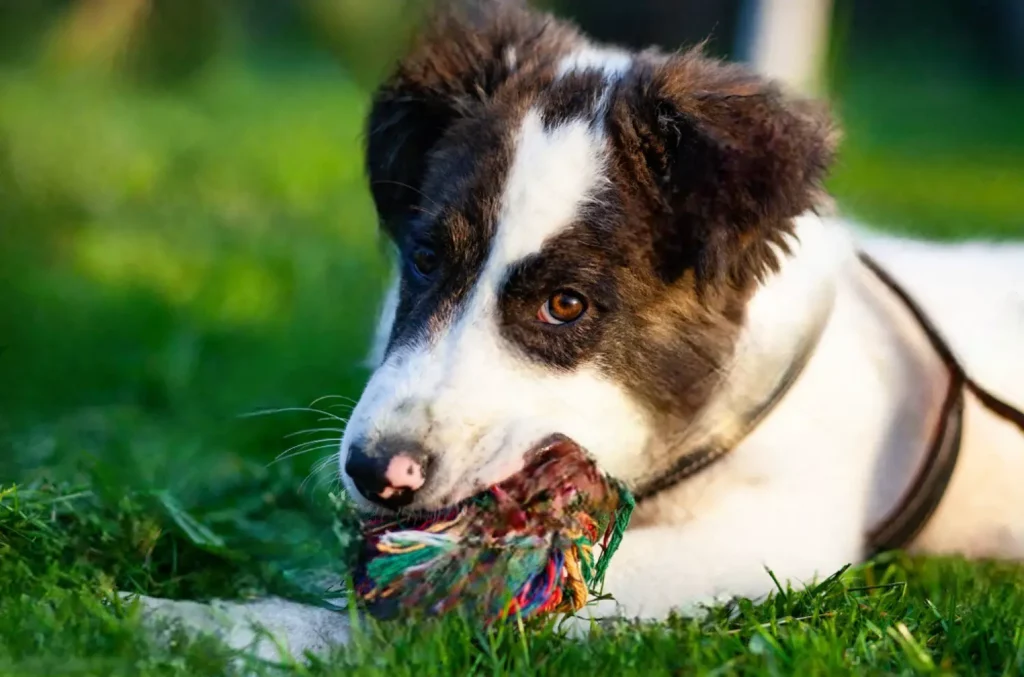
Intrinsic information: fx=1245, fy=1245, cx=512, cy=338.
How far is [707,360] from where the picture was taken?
9.80 feet

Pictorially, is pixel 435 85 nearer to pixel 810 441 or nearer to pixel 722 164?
pixel 722 164

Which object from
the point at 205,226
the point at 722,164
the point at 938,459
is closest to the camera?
the point at 722,164

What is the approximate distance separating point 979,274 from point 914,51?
1253 cm

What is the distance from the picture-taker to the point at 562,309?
9.18 feet

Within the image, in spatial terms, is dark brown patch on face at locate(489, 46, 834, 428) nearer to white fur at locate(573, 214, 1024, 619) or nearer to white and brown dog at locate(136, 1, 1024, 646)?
white and brown dog at locate(136, 1, 1024, 646)

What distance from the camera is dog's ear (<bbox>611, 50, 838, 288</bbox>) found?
9.13ft

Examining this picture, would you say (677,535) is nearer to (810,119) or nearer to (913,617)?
(913,617)

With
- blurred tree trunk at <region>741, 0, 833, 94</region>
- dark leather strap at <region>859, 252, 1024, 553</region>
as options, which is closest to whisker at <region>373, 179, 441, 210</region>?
dark leather strap at <region>859, 252, 1024, 553</region>

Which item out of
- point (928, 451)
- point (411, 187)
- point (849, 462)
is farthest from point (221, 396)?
point (928, 451)

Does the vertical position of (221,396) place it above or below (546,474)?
below

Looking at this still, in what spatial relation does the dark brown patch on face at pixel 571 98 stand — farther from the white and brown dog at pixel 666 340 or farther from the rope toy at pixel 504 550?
the rope toy at pixel 504 550

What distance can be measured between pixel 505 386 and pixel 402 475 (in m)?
0.33

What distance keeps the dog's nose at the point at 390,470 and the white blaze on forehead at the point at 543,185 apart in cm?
48

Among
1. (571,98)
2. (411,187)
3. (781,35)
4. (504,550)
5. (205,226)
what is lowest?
(205,226)
